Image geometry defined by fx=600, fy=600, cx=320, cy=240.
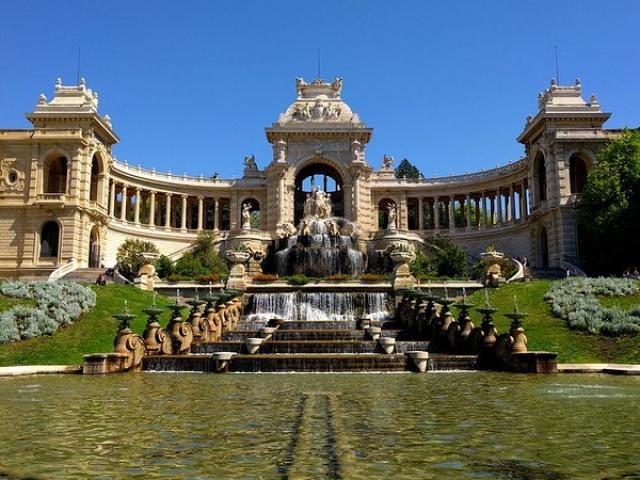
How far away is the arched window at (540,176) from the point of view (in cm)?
6065

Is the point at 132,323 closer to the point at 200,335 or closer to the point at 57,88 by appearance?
the point at 200,335

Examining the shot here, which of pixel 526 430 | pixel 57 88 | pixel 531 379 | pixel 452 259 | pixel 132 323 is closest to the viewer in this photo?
pixel 526 430

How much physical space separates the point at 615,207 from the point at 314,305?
25.0 meters

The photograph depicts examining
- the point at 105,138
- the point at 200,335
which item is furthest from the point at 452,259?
the point at 105,138

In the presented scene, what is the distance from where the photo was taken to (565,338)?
78.8 ft

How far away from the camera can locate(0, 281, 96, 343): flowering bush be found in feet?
80.3

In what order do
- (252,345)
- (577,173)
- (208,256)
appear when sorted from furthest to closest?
(577,173)
(208,256)
(252,345)

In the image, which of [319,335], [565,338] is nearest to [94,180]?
[319,335]

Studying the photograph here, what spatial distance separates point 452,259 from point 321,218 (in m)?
17.1

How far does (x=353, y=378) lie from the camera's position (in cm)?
1652

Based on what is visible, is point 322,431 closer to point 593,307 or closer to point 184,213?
point 593,307

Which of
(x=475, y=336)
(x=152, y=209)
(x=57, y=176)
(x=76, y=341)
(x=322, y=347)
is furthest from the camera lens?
(x=152, y=209)

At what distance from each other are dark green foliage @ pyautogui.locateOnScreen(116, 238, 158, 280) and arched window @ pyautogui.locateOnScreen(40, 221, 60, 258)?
5925 mm

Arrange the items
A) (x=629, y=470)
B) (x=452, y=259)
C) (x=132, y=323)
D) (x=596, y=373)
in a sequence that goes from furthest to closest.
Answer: (x=452, y=259)
(x=132, y=323)
(x=596, y=373)
(x=629, y=470)
